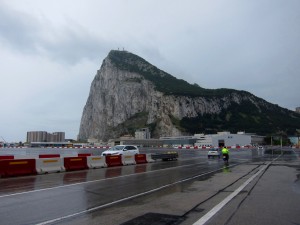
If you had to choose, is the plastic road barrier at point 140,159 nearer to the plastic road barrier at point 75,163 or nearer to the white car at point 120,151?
the white car at point 120,151

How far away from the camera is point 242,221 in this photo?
7.44m

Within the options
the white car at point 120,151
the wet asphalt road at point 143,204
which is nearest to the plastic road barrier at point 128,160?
the white car at point 120,151

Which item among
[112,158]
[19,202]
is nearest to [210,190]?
[19,202]

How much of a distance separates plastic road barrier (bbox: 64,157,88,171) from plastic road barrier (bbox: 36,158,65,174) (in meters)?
0.48

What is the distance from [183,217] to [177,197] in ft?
9.49

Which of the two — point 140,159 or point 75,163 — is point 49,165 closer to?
point 75,163

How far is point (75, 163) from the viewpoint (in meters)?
22.9

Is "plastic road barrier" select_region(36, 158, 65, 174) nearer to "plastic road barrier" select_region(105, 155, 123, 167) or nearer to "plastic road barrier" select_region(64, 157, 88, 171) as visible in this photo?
"plastic road barrier" select_region(64, 157, 88, 171)

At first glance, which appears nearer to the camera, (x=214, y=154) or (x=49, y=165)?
(x=49, y=165)

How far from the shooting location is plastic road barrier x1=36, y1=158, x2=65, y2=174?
19922 millimetres

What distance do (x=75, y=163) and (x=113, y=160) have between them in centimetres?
470

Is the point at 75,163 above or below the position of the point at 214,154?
below

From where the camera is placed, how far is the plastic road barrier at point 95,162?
79.5 feet

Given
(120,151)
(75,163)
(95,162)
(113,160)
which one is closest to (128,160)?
(113,160)
